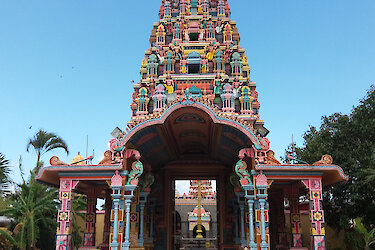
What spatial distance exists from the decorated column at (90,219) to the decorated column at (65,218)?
2.50 metres

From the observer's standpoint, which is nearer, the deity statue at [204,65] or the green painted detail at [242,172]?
the green painted detail at [242,172]

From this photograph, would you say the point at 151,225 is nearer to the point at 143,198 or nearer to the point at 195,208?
the point at 143,198

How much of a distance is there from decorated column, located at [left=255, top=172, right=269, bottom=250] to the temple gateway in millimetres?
29

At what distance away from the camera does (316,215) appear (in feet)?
32.2

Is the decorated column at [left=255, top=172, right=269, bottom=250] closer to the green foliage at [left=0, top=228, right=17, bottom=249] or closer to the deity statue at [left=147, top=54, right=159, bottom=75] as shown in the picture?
the deity statue at [left=147, top=54, right=159, bottom=75]

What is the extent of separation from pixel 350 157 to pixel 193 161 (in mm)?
6988

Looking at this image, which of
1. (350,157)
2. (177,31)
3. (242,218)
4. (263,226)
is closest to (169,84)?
(177,31)

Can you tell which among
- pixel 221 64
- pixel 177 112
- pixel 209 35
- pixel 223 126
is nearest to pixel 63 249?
pixel 177 112

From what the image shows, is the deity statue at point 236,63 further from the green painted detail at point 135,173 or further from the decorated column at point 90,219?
the decorated column at point 90,219

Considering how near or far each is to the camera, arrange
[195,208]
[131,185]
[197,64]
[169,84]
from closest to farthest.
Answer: [131,185] → [169,84] → [197,64] → [195,208]

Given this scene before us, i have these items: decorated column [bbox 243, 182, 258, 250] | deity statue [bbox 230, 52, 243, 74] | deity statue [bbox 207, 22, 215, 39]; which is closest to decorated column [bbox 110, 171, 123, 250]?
decorated column [bbox 243, 182, 258, 250]

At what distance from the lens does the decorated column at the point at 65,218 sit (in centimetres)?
997

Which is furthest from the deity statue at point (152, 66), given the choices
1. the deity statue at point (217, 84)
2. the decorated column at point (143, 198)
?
the decorated column at point (143, 198)

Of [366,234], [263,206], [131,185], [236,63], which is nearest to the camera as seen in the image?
[263,206]
